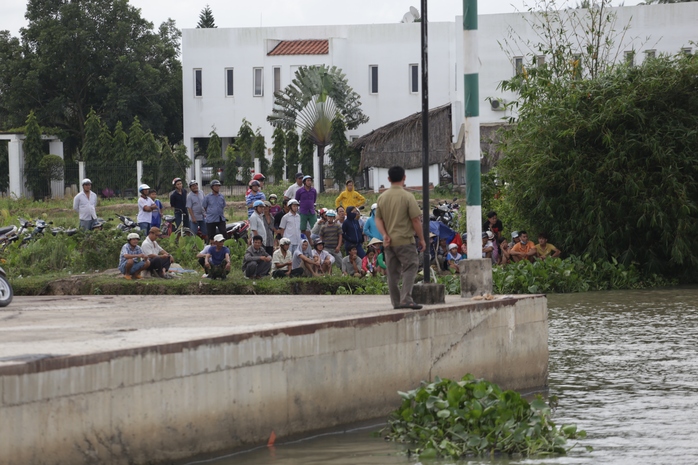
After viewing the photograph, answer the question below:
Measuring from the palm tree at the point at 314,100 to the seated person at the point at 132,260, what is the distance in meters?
31.8

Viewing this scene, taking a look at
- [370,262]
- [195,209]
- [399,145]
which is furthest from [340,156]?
[370,262]

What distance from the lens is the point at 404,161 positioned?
48625mm

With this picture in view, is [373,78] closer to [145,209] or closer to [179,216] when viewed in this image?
[179,216]

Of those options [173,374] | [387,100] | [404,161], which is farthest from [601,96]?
[387,100]

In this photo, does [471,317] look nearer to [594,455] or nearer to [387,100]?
[594,455]

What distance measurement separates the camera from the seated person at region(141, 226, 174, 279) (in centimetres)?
2008

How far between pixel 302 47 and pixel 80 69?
Answer: 11.8 meters

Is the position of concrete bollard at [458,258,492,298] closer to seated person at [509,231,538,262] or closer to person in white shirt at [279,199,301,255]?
person in white shirt at [279,199,301,255]

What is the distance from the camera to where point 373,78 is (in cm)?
5644

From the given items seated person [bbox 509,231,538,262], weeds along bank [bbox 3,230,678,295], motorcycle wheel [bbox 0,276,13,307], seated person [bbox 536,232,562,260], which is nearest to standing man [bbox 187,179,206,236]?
weeds along bank [bbox 3,230,678,295]

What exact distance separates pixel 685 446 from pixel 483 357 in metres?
2.67

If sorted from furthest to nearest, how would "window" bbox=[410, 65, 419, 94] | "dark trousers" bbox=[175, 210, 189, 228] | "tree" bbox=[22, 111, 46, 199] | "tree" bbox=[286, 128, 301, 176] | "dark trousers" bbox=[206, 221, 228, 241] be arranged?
"window" bbox=[410, 65, 419, 94]
"tree" bbox=[286, 128, 301, 176]
"tree" bbox=[22, 111, 46, 199]
"dark trousers" bbox=[175, 210, 189, 228]
"dark trousers" bbox=[206, 221, 228, 241]

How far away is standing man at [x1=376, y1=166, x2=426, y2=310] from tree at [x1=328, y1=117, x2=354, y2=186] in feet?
120

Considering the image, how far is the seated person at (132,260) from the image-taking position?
19641 mm
